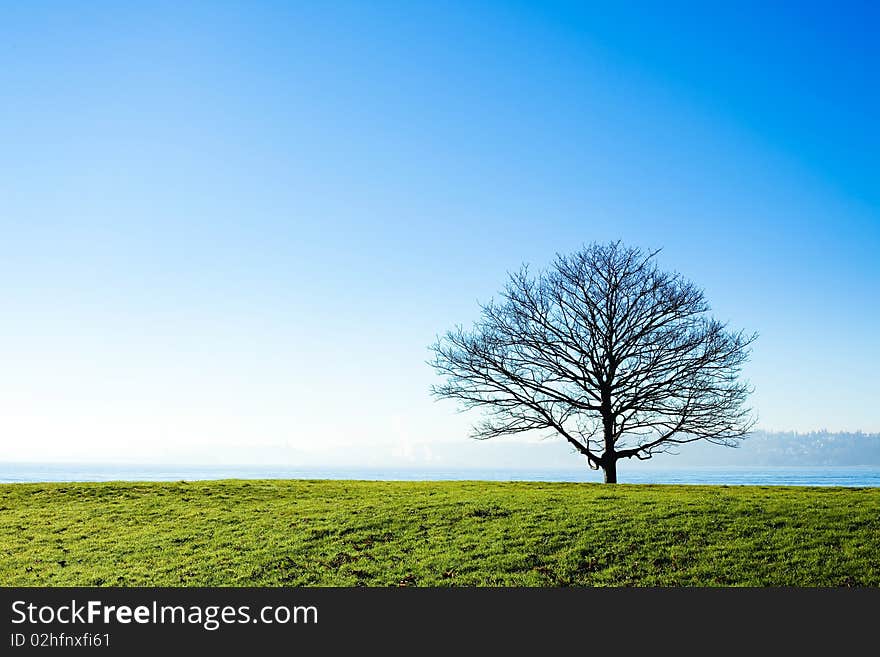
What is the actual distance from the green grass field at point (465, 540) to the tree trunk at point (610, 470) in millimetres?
8775

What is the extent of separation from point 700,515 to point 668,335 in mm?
17646

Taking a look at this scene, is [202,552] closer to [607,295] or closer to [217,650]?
[217,650]

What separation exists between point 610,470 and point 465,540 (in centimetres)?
1898

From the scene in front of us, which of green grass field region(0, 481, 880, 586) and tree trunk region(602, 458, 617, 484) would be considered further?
tree trunk region(602, 458, 617, 484)

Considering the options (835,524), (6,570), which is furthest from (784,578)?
(6,570)

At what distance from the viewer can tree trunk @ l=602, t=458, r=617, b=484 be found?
3438 centimetres

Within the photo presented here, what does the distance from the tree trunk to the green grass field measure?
28.8 ft

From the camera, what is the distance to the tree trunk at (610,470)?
34.4 metres

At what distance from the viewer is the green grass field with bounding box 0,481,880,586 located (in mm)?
14742

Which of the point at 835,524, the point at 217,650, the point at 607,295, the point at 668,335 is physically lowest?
the point at 217,650

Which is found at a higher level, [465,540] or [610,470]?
[610,470]

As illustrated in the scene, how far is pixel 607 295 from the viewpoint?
120 ft

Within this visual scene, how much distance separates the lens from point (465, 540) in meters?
17.5

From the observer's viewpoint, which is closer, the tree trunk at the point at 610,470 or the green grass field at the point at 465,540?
the green grass field at the point at 465,540
